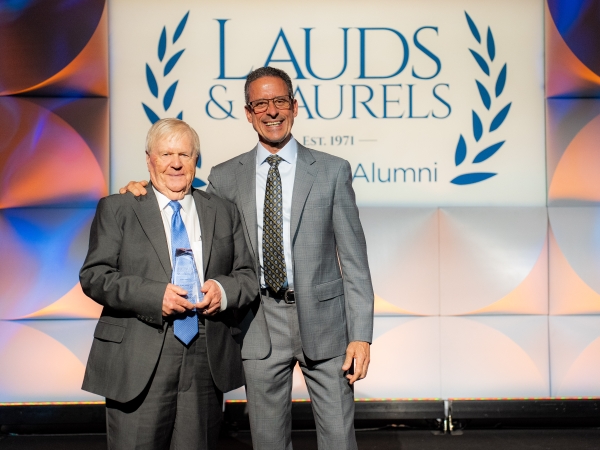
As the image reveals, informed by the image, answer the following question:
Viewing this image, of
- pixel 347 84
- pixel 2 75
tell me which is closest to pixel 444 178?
pixel 347 84

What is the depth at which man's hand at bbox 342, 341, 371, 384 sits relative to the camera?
2514mm

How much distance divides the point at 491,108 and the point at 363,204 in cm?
97

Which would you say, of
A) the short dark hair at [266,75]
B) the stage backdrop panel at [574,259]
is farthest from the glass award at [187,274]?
the stage backdrop panel at [574,259]

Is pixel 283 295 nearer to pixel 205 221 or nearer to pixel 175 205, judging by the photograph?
pixel 205 221

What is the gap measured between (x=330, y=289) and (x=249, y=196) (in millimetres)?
448

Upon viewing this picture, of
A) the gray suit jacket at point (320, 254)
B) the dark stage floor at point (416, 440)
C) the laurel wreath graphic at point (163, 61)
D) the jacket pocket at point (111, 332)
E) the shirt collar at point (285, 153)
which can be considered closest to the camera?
the jacket pocket at point (111, 332)

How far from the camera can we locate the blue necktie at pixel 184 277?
2.24 m

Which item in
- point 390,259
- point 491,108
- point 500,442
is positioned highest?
point 491,108

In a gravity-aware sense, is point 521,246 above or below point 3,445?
above

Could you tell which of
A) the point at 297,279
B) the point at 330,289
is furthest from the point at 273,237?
the point at 330,289

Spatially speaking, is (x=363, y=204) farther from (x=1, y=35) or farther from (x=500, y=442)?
(x=1, y=35)

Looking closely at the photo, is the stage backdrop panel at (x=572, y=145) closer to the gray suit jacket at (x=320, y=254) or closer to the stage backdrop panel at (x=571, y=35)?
the stage backdrop panel at (x=571, y=35)

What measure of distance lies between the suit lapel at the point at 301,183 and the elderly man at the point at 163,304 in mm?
265

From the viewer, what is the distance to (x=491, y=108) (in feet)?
13.9
